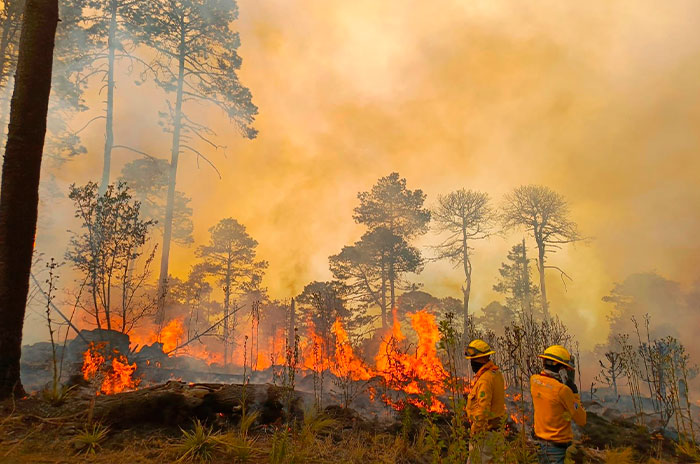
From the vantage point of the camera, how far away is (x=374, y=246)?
26766mm

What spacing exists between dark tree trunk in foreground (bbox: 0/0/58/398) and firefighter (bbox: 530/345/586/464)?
6446 mm

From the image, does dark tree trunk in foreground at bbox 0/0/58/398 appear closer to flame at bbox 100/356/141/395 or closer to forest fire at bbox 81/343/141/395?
forest fire at bbox 81/343/141/395

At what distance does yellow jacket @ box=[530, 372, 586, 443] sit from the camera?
434cm

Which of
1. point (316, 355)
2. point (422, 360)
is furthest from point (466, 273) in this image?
point (316, 355)

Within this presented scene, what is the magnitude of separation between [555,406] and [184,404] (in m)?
4.70

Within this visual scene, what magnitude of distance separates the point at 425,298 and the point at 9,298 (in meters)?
23.1

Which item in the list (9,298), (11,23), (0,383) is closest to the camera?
(0,383)

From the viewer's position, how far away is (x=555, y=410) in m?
4.40

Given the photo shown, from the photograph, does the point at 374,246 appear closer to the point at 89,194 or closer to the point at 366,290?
the point at 366,290

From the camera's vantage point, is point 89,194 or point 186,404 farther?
point 89,194

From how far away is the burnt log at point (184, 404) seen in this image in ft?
15.4

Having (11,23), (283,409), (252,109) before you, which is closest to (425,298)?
(252,109)

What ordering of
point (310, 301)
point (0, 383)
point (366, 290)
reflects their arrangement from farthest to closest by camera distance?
1. point (366, 290)
2. point (310, 301)
3. point (0, 383)

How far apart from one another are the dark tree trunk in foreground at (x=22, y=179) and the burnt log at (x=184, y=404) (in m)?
1.32
